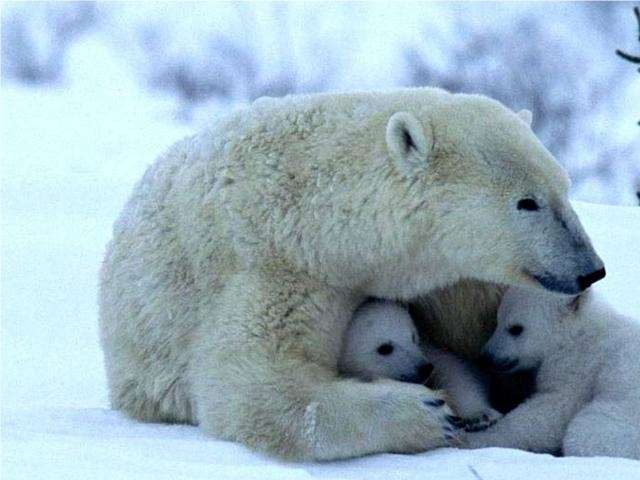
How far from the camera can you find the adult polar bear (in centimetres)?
391

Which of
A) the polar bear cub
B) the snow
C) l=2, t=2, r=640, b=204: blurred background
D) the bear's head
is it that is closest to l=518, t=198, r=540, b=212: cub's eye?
the bear's head

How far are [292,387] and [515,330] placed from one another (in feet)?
2.78

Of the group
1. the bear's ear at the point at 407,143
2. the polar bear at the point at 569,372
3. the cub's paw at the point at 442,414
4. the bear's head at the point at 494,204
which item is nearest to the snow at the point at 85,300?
the cub's paw at the point at 442,414

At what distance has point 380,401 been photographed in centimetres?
386

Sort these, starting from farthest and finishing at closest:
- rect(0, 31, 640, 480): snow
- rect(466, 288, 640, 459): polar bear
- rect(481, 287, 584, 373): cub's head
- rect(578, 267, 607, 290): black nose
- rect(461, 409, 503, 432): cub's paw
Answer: rect(481, 287, 584, 373): cub's head < rect(461, 409, 503, 432): cub's paw < rect(578, 267, 607, 290): black nose < rect(466, 288, 640, 459): polar bear < rect(0, 31, 640, 480): snow

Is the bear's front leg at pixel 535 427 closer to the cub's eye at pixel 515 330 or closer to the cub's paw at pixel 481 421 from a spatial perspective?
the cub's paw at pixel 481 421

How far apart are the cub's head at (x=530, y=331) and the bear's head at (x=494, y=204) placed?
366 millimetres

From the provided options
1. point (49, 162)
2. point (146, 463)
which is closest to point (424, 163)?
point (146, 463)

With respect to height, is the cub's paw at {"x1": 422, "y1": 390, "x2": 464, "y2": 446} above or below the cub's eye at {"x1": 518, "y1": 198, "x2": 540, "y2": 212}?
below

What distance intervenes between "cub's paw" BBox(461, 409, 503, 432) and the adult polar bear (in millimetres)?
333

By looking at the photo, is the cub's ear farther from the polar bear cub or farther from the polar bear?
the polar bear cub

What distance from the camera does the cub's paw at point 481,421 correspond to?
4.20 metres

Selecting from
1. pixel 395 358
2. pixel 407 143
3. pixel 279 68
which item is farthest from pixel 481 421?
pixel 279 68

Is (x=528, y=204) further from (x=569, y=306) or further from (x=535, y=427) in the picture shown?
(x=535, y=427)
